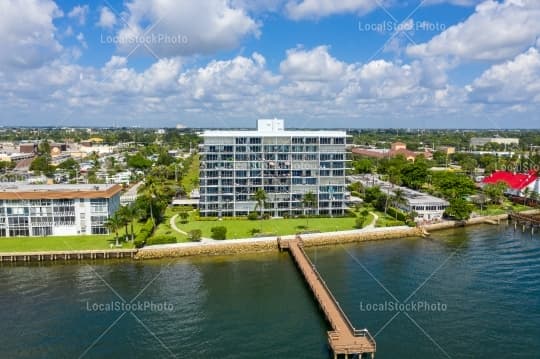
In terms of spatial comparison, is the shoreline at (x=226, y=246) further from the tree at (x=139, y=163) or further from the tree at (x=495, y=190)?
the tree at (x=139, y=163)

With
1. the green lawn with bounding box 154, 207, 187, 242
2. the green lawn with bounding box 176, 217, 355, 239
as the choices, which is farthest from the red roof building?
the green lawn with bounding box 154, 207, 187, 242

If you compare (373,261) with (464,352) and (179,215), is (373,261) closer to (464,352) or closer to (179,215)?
(464,352)

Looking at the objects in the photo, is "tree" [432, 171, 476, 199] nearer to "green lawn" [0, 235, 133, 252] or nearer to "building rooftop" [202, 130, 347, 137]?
"building rooftop" [202, 130, 347, 137]

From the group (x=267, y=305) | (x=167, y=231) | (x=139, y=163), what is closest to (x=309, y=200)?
(x=167, y=231)

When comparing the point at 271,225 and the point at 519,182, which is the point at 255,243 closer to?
the point at 271,225

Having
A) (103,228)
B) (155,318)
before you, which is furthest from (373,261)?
(103,228)
